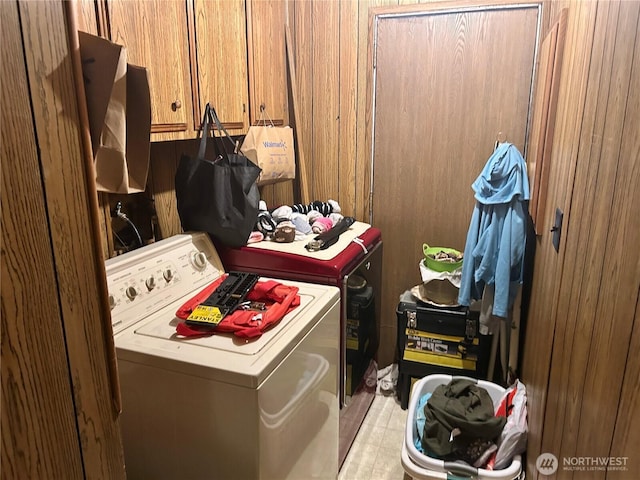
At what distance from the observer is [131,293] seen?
60.7 inches

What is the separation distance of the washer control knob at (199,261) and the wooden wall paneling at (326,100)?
1083mm

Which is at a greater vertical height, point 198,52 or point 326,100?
point 198,52

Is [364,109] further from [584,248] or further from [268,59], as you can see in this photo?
[584,248]

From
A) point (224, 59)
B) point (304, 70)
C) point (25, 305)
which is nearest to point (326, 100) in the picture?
point (304, 70)

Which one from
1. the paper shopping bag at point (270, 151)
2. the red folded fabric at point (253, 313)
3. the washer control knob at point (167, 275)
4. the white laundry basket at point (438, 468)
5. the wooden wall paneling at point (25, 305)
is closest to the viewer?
the wooden wall paneling at point (25, 305)

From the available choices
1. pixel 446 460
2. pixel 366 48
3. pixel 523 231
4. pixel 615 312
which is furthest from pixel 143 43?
pixel 446 460

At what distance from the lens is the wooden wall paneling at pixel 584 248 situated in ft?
3.48

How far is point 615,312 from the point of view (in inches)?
36.2

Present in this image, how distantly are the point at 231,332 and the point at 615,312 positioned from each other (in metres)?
0.98

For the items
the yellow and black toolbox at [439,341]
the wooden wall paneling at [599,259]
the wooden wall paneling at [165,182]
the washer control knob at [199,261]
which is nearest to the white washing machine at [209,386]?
the washer control knob at [199,261]

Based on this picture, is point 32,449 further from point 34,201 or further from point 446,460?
point 446,460

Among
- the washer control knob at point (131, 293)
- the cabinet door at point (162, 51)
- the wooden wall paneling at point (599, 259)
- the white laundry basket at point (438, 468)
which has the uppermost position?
the cabinet door at point (162, 51)

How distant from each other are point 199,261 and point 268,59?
44.4 inches

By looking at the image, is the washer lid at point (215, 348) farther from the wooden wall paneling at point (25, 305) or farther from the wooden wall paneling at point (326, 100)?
the wooden wall paneling at point (326, 100)
